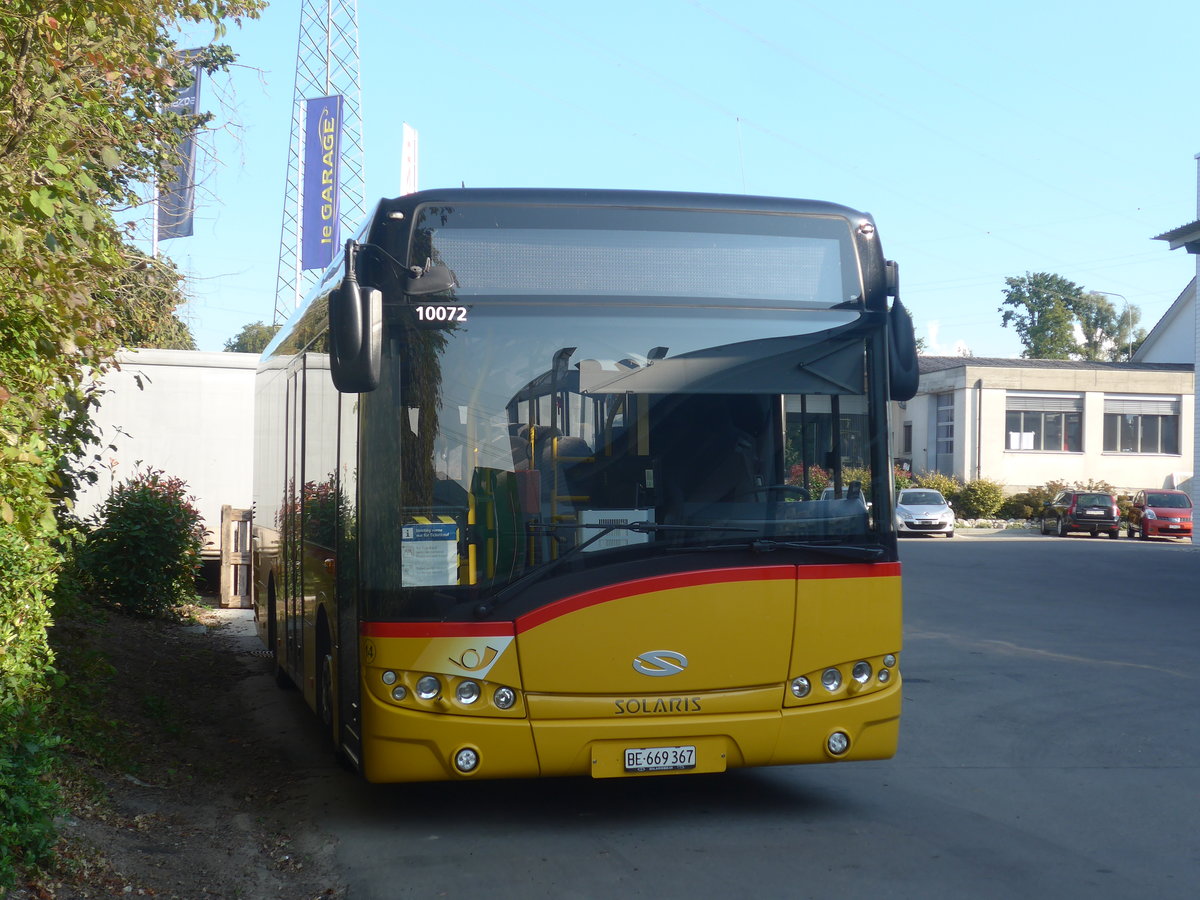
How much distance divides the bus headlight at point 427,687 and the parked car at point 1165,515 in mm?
40251

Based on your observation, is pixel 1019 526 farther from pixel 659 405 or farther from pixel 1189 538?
pixel 659 405

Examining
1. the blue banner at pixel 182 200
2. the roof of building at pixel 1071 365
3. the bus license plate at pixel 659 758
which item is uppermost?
the roof of building at pixel 1071 365

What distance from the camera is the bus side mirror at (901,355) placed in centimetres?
702

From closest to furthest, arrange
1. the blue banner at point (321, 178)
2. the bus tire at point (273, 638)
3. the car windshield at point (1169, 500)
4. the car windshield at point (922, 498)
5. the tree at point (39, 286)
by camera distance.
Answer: the tree at point (39, 286) < the bus tire at point (273, 638) < the blue banner at point (321, 178) < the car windshield at point (922, 498) < the car windshield at point (1169, 500)

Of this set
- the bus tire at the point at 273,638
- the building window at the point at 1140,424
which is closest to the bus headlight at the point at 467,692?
the bus tire at the point at 273,638

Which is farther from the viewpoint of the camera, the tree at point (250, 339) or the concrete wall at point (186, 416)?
the tree at point (250, 339)

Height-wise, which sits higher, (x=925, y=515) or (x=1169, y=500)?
(x=1169, y=500)

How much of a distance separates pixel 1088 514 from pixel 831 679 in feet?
134

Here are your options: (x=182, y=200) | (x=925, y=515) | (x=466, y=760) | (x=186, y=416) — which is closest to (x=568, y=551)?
(x=466, y=760)

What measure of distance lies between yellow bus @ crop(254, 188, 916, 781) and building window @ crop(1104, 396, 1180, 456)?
2150 inches

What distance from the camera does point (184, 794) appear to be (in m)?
7.90

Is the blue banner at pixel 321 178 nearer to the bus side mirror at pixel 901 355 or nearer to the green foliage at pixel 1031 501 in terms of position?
the bus side mirror at pixel 901 355

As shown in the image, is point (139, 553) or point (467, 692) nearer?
point (467, 692)

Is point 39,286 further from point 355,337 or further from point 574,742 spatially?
point 574,742
